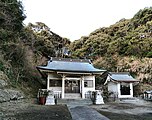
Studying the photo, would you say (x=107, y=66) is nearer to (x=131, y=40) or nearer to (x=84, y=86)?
(x=131, y=40)

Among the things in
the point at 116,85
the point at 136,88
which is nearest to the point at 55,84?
the point at 116,85

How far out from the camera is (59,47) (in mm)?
36094

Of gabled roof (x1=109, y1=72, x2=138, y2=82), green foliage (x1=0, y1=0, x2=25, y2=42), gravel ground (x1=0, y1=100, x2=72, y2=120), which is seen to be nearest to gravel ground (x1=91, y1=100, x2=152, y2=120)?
gravel ground (x1=0, y1=100, x2=72, y2=120)

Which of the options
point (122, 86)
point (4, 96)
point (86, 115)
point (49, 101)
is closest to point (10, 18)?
point (49, 101)

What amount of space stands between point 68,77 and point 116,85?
659cm

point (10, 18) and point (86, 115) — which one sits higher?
point (10, 18)

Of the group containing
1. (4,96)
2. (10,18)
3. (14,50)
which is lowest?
(4,96)

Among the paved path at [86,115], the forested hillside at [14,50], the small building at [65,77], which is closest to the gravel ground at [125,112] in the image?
the paved path at [86,115]

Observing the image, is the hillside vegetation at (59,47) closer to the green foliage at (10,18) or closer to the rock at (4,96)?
the green foliage at (10,18)

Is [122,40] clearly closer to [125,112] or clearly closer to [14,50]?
[14,50]

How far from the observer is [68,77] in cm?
1552

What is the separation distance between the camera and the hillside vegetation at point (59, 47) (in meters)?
13.3

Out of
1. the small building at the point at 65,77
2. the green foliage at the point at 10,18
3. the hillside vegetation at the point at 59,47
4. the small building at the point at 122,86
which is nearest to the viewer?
the green foliage at the point at 10,18

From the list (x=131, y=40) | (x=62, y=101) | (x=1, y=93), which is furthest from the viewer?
(x=131, y=40)
